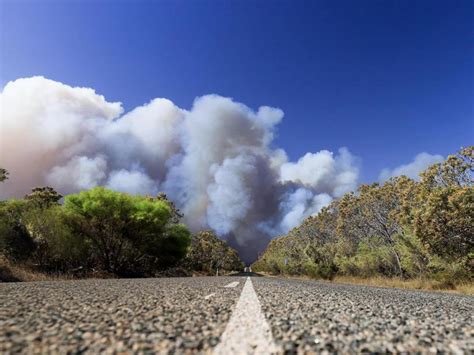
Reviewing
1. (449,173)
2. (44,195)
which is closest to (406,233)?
(449,173)

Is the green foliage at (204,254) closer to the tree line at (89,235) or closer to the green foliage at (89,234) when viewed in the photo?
the tree line at (89,235)

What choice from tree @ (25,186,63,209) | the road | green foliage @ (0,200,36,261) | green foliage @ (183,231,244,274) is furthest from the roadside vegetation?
tree @ (25,186,63,209)

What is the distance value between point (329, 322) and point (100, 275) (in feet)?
72.3

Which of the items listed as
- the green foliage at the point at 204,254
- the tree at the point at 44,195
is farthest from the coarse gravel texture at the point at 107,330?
the green foliage at the point at 204,254

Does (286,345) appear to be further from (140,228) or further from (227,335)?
(140,228)

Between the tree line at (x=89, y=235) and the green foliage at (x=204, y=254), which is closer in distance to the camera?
the tree line at (x=89, y=235)

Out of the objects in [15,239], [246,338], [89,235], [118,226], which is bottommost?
[246,338]

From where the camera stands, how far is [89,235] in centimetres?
2625

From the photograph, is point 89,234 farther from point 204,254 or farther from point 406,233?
point 204,254

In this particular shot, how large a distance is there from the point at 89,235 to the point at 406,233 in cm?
2657

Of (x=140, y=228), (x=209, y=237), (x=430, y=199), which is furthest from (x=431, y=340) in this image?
(x=209, y=237)

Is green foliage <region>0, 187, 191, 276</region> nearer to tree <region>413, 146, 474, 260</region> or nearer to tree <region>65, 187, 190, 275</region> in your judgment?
tree <region>65, 187, 190, 275</region>

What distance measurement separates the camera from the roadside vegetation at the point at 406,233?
56.0 ft

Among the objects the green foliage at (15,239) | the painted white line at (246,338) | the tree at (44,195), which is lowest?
the painted white line at (246,338)
